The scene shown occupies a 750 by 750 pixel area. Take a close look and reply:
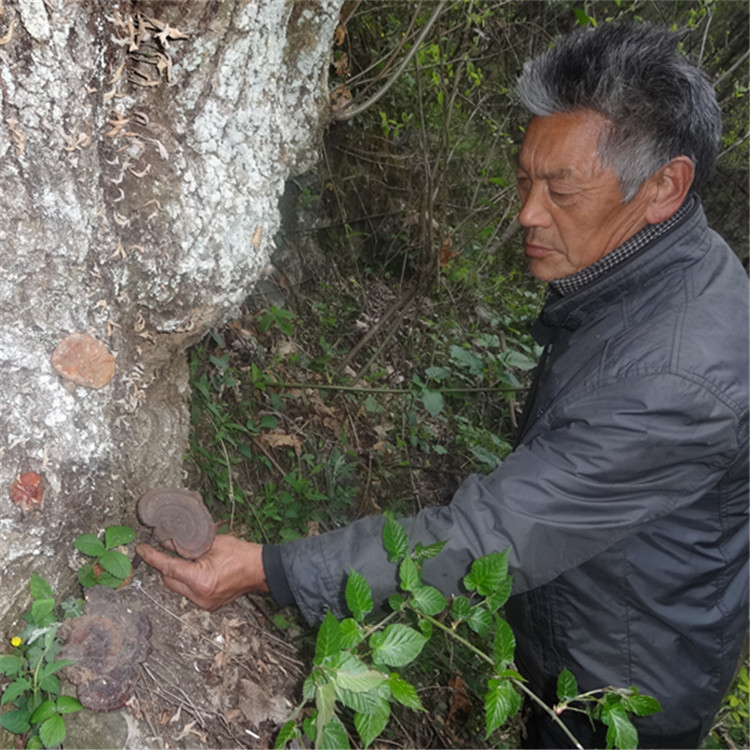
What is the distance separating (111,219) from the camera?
168 centimetres

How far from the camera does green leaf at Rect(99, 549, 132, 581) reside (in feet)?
5.69

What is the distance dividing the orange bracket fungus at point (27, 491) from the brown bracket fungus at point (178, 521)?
31cm

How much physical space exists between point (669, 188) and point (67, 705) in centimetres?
233

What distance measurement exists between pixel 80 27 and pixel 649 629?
2.43 meters

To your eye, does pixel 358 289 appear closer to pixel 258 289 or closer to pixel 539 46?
pixel 258 289

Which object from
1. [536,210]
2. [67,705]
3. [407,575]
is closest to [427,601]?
[407,575]

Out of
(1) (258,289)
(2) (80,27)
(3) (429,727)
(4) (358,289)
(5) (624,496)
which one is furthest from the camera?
(4) (358,289)

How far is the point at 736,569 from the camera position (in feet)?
7.11

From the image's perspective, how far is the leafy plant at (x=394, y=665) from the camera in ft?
4.06

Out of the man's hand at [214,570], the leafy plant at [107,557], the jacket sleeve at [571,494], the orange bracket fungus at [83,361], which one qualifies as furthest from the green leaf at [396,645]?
the orange bracket fungus at [83,361]

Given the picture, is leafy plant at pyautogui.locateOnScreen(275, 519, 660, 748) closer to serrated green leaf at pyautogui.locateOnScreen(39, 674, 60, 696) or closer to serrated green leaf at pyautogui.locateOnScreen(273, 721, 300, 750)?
serrated green leaf at pyautogui.locateOnScreen(273, 721, 300, 750)

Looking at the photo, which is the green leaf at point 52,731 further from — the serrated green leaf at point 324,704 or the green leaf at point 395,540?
the green leaf at point 395,540

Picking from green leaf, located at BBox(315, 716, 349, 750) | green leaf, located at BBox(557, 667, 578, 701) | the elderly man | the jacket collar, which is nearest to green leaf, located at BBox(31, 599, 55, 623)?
the elderly man

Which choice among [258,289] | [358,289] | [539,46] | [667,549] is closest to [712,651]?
[667,549]
